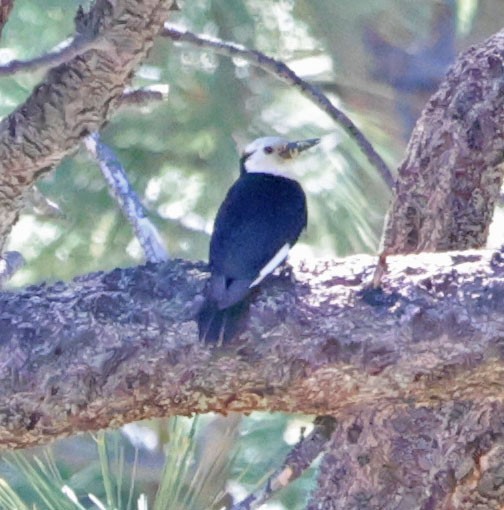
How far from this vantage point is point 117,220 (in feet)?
8.02

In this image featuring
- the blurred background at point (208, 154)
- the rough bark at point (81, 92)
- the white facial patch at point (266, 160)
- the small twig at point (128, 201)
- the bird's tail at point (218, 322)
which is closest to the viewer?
the bird's tail at point (218, 322)

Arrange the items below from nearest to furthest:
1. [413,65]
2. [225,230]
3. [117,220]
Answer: [225,230] → [117,220] → [413,65]

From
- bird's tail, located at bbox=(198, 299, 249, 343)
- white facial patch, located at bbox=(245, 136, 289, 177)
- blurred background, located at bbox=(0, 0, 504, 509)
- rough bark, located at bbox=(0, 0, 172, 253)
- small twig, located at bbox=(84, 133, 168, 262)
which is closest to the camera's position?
bird's tail, located at bbox=(198, 299, 249, 343)

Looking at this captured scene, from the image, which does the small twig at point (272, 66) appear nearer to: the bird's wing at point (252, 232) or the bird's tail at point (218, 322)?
the bird's wing at point (252, 232)

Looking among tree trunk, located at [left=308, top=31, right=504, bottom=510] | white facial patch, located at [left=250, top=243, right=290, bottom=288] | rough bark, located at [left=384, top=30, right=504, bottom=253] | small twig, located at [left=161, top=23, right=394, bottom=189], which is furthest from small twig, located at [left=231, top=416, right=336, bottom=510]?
small twig, located at [left=161, top=23, right=394, bottom=189]

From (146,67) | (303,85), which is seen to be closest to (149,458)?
(146,67)

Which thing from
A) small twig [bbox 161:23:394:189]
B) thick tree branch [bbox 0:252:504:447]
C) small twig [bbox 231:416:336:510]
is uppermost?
small twig [bbox 161:23:394:189]

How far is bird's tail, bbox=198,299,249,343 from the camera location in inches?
44.6

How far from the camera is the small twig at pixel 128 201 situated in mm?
1532

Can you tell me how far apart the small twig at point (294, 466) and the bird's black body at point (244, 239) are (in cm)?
18

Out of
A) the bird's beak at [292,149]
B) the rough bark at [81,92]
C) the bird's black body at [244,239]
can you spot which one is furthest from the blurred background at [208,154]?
the rough bark at [81,92]

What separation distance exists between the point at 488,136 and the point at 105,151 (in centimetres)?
49

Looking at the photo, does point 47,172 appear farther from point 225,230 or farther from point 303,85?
point 303,85

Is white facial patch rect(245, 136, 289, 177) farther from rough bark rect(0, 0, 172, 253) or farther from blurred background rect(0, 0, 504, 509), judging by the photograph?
rough bark rect(0, 0, 172, 253)
